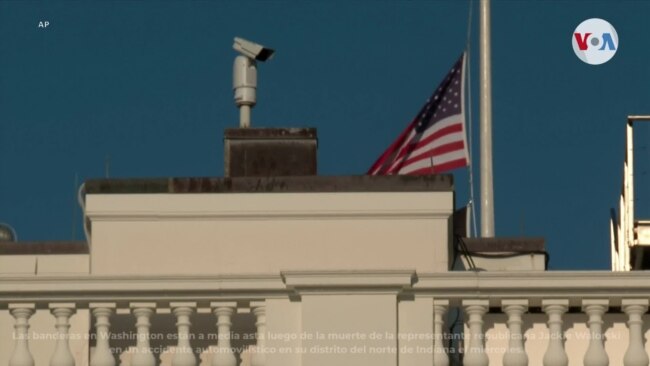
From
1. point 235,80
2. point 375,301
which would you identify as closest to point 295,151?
point 235,80

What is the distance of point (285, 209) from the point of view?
14.5 metres

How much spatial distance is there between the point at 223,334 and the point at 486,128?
8429mm

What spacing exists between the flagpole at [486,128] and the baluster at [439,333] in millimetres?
5450

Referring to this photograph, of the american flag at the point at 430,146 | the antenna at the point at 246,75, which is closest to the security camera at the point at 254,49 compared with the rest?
the antenna at the point at 246,75

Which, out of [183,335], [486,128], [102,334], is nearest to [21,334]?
[102,334]

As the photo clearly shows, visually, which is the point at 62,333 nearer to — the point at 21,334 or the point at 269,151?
the point at 21,334

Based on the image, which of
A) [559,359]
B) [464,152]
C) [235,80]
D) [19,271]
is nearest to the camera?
[559,359]

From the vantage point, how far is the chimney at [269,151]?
15.8 m

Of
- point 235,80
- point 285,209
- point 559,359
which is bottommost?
point 559,359

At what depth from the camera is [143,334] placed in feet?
45.3

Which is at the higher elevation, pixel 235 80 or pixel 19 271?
pixel 235 80

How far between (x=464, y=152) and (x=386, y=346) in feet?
16.4

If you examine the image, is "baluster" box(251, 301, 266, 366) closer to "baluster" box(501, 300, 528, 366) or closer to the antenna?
"baluster" box(501, 300, 528, 366)

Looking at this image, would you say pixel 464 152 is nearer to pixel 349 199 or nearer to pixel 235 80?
pixel 235 80
